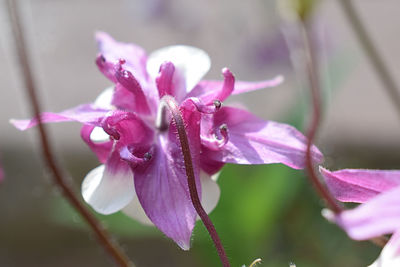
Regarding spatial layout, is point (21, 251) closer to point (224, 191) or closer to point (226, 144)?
point (224, 191)

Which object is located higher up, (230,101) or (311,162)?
(311,162)

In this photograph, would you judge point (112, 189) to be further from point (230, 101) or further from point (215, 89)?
point (230, 101)

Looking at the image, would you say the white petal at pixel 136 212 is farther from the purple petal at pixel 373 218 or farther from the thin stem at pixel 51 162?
the purple petal at pixel 373 218

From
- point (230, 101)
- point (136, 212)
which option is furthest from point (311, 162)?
point (230, 101)

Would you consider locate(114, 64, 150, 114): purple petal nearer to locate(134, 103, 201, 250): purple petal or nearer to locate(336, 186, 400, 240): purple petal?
locate(134, 103, 201, 250): purple petal

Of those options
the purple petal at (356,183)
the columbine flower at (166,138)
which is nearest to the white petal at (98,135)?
the columbine flower at (166,138)

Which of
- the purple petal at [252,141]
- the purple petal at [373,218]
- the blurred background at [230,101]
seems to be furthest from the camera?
the blurred background at [230,101]

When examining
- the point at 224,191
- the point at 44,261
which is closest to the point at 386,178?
the point at 224,191
